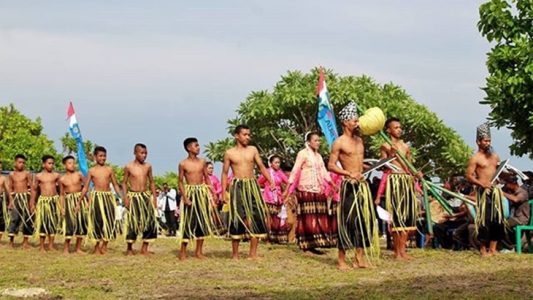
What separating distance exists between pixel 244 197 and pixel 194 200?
0.82 metres

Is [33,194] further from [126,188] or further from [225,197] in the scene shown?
[225,197]

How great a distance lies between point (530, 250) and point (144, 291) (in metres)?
6.28

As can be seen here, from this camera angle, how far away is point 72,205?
1359 centimetres

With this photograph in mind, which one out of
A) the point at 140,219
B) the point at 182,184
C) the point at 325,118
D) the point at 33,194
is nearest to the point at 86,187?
the point at 140,219

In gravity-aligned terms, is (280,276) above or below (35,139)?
below

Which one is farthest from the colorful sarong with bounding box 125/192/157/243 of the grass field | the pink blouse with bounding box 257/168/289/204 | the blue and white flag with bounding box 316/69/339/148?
the blue and white flag with bounding box 316/69/339/148

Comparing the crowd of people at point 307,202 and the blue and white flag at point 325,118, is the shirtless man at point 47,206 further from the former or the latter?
the blue and white flag at point 325,118

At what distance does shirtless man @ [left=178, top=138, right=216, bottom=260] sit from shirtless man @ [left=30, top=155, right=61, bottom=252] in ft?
11.0

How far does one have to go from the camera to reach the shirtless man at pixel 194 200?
37.5 feet

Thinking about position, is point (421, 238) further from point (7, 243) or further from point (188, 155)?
point (7, 243)

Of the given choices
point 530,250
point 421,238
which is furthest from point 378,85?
point 530,250

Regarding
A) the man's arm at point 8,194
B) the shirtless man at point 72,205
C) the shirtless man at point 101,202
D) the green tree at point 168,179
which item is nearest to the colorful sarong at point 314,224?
the shirtless man at point 101,202

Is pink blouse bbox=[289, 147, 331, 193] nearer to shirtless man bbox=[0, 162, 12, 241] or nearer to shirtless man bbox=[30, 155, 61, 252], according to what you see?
shirtless man bbox=[30, 155, 61, 252]

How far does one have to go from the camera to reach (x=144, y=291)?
7742 mm
